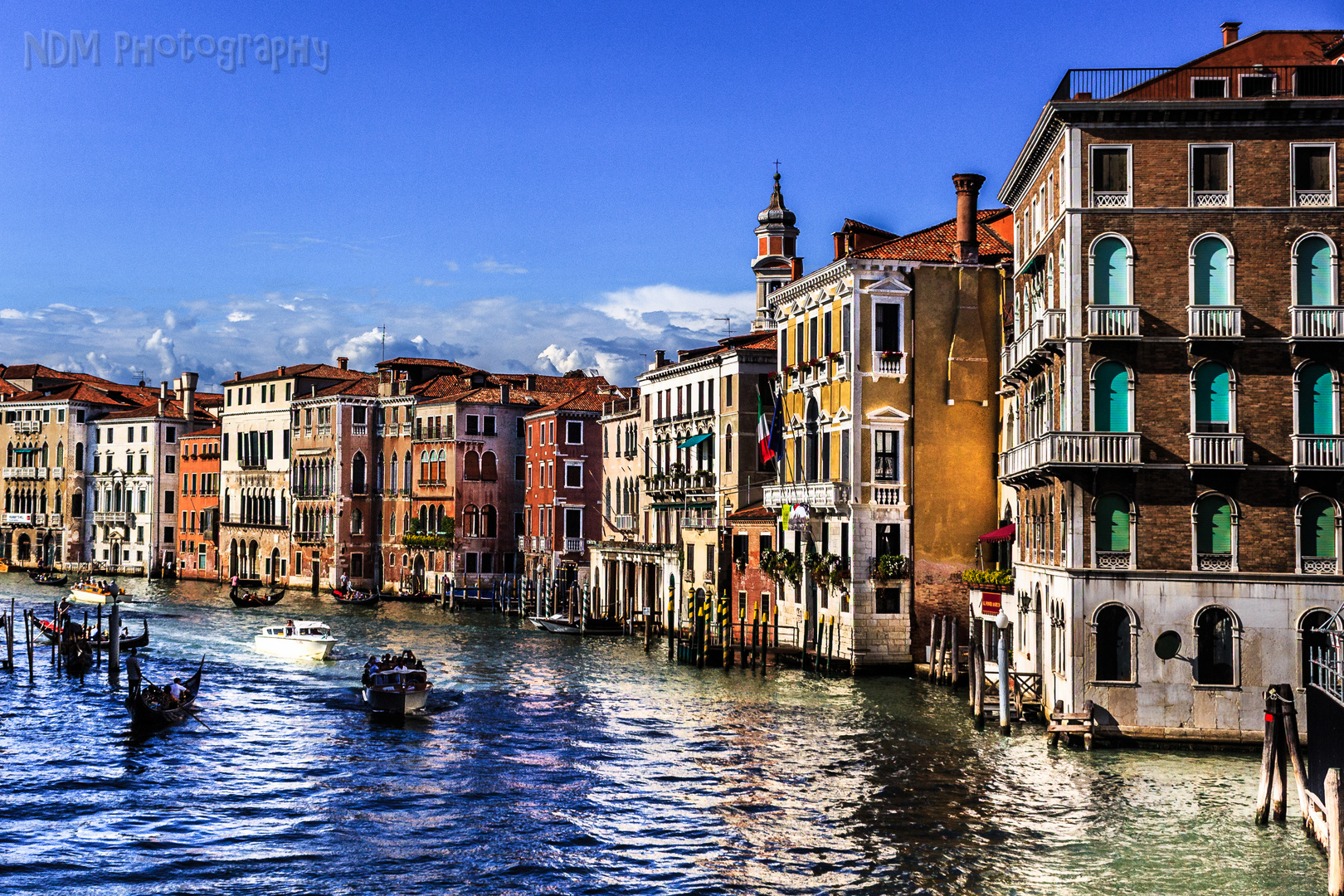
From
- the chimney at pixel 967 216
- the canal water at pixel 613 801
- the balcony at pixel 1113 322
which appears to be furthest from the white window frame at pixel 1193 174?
the chimney at pixel 967 216

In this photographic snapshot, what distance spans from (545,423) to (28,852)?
49710 mm

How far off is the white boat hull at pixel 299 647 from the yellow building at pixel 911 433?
15587mm

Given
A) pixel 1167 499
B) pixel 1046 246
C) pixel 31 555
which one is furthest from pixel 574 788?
pixel 31 555

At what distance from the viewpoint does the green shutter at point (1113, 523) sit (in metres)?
27.1

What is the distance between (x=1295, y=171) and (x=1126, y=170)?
2.99m

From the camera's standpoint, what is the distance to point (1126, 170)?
27.5 metres

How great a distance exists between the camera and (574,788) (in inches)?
992

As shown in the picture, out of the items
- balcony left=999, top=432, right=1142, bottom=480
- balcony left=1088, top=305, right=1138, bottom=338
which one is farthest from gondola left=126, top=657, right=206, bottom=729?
balcony left=1088, top=305, right=1138, bottom=338

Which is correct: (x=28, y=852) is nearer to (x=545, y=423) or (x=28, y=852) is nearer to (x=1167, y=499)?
(x=1167, y=499)

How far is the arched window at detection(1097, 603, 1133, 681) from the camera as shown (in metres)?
26.8

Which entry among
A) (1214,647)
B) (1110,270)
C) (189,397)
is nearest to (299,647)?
(1110,270)

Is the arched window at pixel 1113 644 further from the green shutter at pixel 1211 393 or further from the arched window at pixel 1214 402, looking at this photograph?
the green shutter at pixel 1211 393

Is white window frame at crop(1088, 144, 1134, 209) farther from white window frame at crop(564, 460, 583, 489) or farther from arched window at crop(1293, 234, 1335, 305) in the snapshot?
white window frame at crop(564, 460, 583, 489)

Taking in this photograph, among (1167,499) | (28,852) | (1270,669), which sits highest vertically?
(1167,499)
